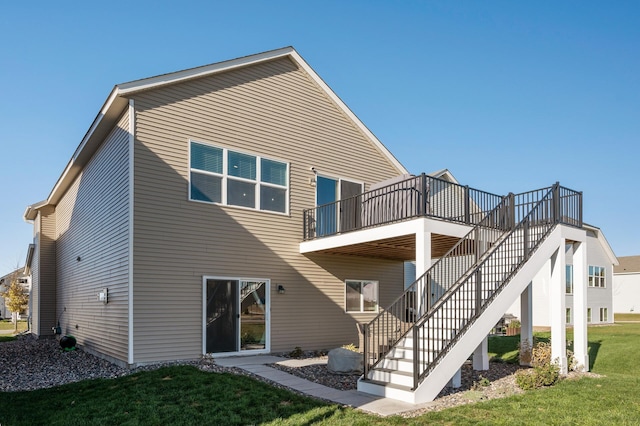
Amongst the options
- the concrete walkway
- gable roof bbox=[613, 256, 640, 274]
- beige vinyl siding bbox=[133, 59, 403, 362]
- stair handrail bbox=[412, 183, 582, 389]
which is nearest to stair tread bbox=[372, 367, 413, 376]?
stair handrail bbox=[412, 183, 582, 389]

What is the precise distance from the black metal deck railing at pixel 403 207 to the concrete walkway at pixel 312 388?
11.9ft

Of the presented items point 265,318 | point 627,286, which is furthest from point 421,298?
point 627,286

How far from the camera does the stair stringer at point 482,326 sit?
761 centimetres

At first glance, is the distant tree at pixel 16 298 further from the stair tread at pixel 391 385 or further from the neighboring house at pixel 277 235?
the stair tread at pixel 391 385

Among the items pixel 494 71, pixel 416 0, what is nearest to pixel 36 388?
pixel 416 0

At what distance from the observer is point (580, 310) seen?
11.5 m

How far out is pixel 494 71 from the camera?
16.1 metres

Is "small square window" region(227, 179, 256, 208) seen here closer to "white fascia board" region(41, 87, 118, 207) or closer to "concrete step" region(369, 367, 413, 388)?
"white fascia board" region(41, 87, 118, 207)

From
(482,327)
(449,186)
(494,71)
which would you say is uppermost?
(494,71)

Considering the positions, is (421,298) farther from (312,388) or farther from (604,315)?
(604,315)

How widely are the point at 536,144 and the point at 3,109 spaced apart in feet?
60.1

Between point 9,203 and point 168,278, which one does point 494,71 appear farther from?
point 9,203

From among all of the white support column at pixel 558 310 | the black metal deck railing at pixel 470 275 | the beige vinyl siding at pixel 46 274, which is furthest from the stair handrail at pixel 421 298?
the beige vinyl siding at pixel 46 274

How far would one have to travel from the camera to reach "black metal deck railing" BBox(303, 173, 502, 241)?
10758 millimetres
